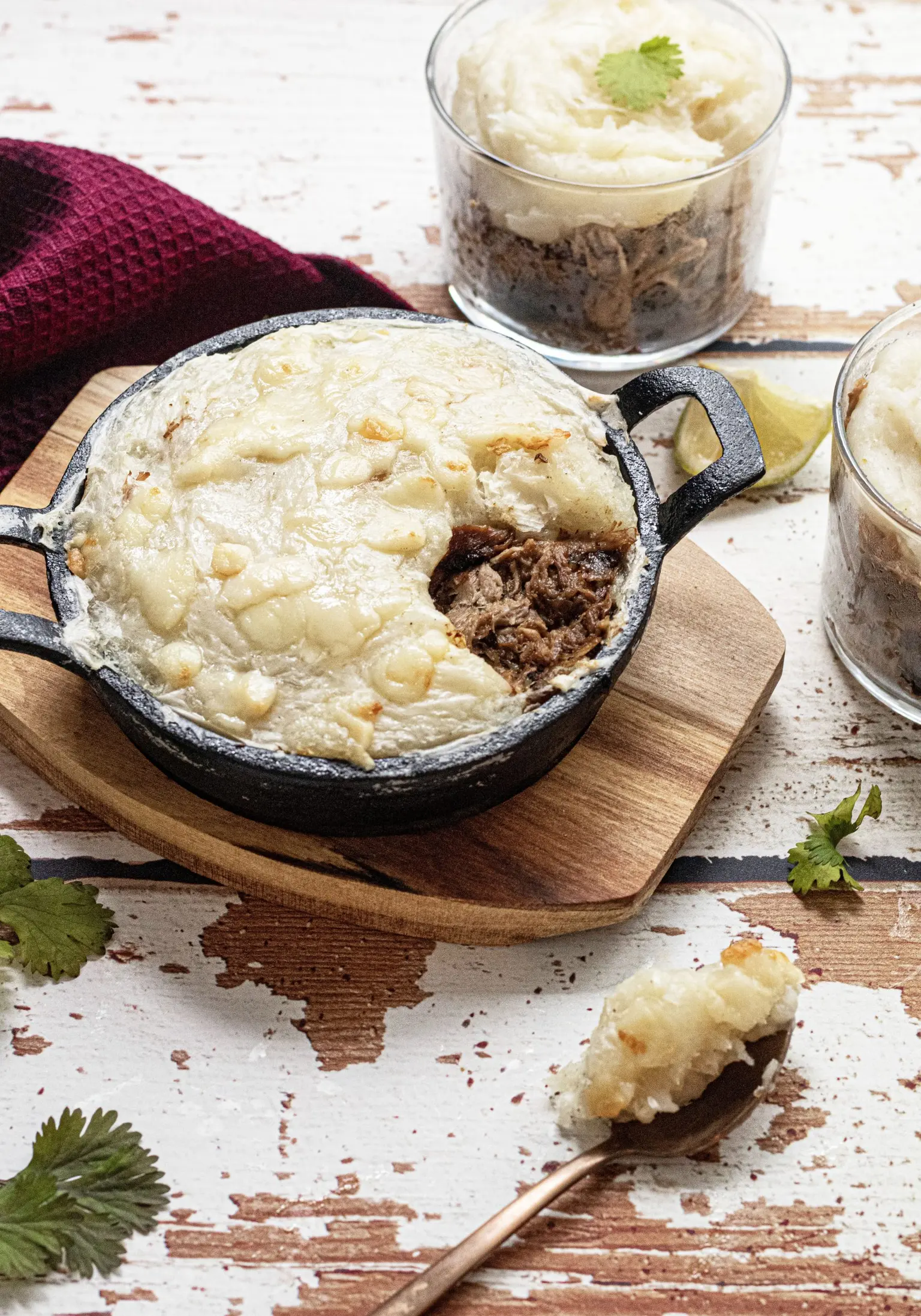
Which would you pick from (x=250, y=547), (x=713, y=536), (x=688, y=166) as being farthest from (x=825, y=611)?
(x=250, y=547)

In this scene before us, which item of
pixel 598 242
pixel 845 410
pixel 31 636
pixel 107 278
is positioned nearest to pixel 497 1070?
pixel 31 636

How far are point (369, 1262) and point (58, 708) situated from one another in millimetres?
1353

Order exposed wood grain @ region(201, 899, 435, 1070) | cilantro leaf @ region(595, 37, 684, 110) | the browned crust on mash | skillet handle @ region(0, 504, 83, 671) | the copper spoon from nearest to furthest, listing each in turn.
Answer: the copper spoon, skillet handle @ region(0, 504, 83, 671), exposed wood grain @ region(201, 899, 435, 1070), the browned crust on mash, cilantro leaf @ region(595, 37, 684, 110)

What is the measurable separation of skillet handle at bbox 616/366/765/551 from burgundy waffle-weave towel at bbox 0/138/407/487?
1.14 meters

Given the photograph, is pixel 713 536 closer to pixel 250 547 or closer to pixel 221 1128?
pixel 250 547

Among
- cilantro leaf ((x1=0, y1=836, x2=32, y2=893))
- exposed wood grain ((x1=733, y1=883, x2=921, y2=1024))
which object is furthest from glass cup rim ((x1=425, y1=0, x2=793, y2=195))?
cilantro leaf ((x1=0, y1=836, x2=32, y2=893))

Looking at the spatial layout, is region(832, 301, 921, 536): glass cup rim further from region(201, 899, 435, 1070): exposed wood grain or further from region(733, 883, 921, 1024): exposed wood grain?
region(201, 899, 435, 1070): exposed wood grain

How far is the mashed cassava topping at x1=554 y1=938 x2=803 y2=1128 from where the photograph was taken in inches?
96.6

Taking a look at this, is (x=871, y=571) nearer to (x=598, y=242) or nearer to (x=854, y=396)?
(x=854, y=396)

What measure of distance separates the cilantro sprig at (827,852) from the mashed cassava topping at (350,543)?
0.72 m

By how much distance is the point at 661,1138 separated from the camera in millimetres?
2482

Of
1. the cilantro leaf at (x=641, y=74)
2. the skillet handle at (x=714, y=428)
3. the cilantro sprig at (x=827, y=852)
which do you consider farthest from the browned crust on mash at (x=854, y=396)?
the cilantro leaf at (x=641, y=74)

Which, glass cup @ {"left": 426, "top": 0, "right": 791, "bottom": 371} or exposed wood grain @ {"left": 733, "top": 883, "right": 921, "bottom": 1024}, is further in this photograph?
glass cup @ {"left": 426, "top": 0, "right": 791, "bottom": 371}

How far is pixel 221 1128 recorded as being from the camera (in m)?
2.58
